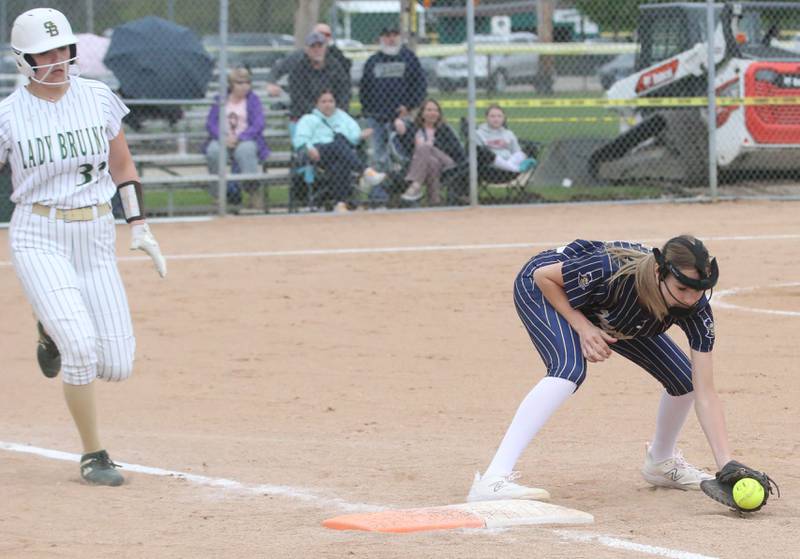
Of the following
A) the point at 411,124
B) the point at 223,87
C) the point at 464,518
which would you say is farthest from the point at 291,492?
the point at 411,124

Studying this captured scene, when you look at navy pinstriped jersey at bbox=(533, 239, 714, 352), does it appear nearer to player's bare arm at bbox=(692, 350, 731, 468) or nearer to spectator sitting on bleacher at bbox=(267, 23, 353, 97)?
player's bare arm at bbox=(692, 350, 731, 468)

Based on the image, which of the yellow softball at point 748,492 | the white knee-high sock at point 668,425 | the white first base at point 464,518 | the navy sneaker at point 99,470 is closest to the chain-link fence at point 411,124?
the navy sneaker at point 99,470

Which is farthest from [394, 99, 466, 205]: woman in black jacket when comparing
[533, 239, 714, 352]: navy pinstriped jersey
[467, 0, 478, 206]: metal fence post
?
[533, 239, 714, 352]: navy pinstriped jersey

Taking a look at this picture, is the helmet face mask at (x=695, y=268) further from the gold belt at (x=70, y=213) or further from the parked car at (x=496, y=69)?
the parked car at (x=496, y=69)

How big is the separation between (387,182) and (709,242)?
4.17m

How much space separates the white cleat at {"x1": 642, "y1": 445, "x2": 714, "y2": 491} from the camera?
206 inches

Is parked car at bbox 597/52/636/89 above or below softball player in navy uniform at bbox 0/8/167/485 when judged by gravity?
below

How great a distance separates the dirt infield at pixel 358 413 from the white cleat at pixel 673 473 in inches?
2.5

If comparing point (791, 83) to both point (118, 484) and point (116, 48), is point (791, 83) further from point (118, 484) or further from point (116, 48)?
point (118, 484)

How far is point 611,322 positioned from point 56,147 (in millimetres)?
2353

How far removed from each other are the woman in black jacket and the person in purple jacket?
4.86 ft

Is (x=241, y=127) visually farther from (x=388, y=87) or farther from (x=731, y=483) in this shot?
(x=731, y=483)

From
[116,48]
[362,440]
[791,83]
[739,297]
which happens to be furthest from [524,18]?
[362,440]

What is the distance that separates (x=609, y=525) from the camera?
4684mm
